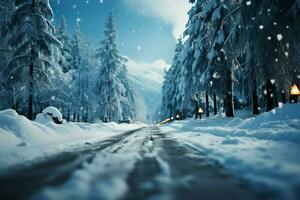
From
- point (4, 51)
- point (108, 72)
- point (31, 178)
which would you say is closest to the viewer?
point (31, 178)

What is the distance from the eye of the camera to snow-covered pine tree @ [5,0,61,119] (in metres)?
21.8

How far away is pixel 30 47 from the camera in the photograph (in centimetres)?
2225

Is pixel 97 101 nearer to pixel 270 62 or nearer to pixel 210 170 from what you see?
pixel 270 62

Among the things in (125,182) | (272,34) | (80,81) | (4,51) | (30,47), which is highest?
(80,81)

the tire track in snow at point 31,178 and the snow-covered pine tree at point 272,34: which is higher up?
the snow-covered pine tree at point 272,34

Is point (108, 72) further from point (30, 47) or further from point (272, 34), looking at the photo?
point (272, 34)

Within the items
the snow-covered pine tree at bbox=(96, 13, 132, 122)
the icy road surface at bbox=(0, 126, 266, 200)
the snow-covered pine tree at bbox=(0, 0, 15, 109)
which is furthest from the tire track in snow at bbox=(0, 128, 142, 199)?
the snow-covered pine tree at bbox=(96, 13, 132, 122)

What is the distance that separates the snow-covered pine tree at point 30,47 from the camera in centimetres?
2183

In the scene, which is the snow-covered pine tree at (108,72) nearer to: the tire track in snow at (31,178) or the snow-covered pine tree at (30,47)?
the snow-covered pine tree at (30,47)

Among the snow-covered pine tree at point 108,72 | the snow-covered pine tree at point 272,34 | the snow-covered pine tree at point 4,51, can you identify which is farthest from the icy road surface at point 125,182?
the snow-covered pine tree at point 108,72

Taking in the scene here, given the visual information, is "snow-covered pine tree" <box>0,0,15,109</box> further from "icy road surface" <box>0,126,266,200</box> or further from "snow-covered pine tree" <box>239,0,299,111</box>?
"icy road surface" <box>0,126,266,200</box>

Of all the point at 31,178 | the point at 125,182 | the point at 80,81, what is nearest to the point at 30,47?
the point at 31,178

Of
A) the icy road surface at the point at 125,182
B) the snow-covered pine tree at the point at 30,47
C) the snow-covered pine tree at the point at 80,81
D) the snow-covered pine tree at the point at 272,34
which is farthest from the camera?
the snow-covered pine tree at the point at 80,81

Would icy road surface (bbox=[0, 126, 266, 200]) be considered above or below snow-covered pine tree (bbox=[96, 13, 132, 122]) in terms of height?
below
